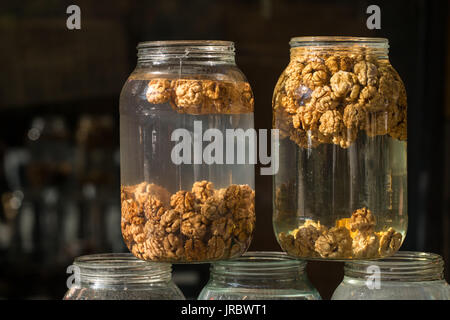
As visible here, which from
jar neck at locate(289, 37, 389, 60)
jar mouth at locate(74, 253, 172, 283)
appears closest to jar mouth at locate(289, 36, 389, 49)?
jar neck at locate(289, 37, 389, 60)

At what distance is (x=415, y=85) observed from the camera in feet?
6.41

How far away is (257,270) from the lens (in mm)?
979

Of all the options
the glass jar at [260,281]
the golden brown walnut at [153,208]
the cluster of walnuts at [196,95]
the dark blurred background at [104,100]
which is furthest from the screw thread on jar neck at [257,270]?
the dark blurred background at [104,100]

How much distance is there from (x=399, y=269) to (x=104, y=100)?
143cm

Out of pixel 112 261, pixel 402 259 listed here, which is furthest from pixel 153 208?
pixel 402 259

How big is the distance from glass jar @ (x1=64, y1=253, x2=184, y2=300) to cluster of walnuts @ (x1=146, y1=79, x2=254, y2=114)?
229mm

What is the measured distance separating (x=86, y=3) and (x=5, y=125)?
499mm

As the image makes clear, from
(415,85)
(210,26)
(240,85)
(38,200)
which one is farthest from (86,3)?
(240,85)

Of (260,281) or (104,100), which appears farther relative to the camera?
(104,100)

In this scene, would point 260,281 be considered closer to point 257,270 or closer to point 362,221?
point 257,270

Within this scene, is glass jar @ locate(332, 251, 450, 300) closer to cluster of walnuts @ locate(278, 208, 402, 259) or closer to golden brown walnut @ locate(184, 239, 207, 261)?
cluster of walnuts @ locate(278, 208, 402, 259)

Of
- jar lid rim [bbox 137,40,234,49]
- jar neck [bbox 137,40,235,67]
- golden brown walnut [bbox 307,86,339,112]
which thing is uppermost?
jar lid rim [bbox 137,40,234,49]

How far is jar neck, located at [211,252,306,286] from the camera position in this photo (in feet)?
3.21

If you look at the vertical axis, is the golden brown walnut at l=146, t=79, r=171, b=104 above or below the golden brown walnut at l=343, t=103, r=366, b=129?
above
